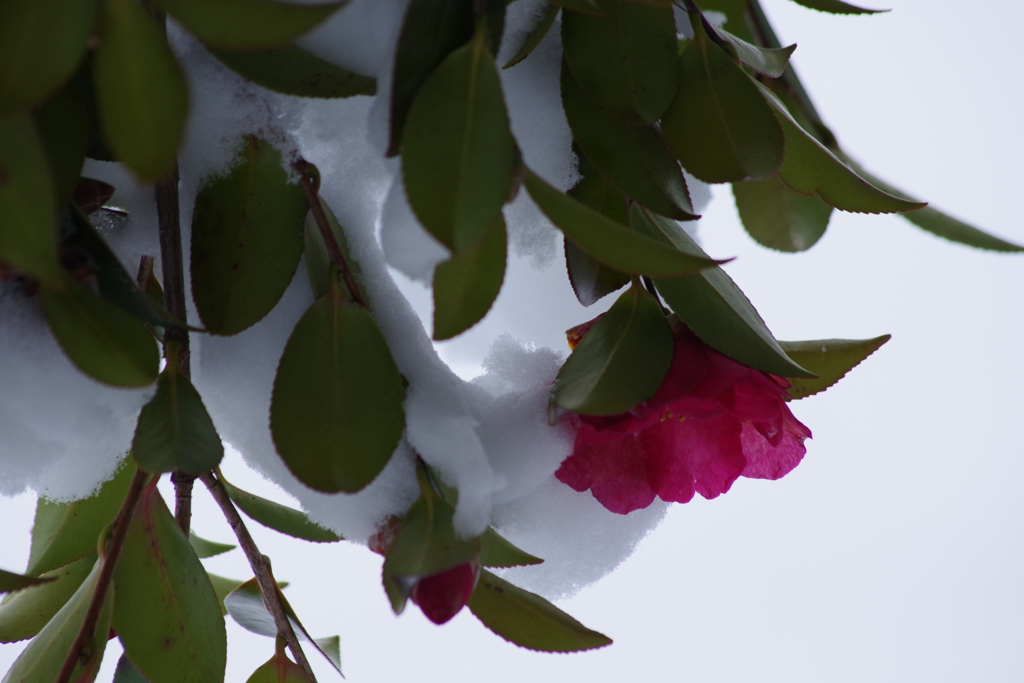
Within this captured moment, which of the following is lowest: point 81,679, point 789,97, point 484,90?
point 81,679

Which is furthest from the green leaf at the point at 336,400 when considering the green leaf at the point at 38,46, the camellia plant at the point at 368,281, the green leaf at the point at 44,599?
the green leaf at the point at 44,599

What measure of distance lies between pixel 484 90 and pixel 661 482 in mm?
174

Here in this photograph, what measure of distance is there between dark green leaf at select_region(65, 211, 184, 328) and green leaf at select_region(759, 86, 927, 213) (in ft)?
0.72

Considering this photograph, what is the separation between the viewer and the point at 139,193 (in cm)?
33

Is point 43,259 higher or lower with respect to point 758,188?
higher

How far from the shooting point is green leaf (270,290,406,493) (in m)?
0.25

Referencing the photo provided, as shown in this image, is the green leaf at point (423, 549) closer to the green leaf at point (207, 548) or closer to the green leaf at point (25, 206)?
the green leaf at point (25, 206)

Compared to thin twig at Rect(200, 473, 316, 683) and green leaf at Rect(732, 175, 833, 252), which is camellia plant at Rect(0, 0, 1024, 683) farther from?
green leaf at Rect(732, 175, 833, 252)

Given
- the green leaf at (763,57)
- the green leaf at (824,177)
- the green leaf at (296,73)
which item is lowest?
the green leaf at (824,177)

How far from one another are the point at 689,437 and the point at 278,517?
0.20 m

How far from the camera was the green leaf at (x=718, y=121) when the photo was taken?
0.91 ft

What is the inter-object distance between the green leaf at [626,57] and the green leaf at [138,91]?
0.14 meters

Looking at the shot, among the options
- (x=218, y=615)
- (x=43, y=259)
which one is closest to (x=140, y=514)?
(x=218, y=615)

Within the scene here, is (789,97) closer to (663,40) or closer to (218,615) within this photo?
(663,40)
